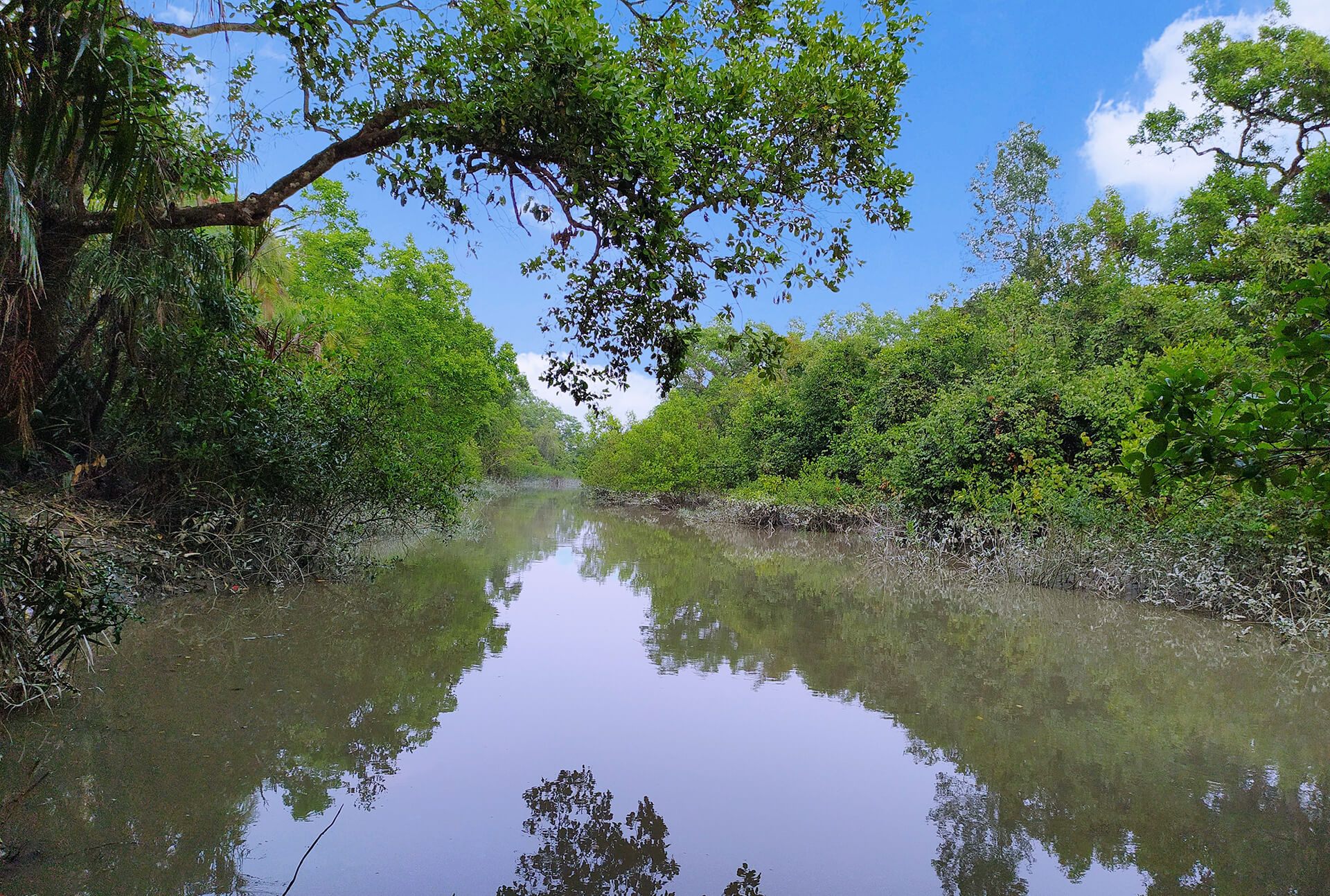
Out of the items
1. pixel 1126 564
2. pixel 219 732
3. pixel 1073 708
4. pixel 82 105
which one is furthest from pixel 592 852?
pixel 1126 564

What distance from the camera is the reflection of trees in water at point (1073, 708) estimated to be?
11.8 ft

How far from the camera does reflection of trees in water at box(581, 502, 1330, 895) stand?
3590mm

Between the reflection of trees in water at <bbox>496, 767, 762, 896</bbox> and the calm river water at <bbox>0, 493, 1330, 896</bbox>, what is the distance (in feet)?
0.05

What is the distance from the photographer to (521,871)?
10.5 feet

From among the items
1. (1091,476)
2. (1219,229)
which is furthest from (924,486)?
(1219,229)

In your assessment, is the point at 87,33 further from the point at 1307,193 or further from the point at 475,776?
the point at 1307,193

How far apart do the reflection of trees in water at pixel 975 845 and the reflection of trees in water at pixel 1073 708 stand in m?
0.01

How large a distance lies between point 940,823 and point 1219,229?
25.6 meters

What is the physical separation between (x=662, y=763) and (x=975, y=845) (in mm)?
1761

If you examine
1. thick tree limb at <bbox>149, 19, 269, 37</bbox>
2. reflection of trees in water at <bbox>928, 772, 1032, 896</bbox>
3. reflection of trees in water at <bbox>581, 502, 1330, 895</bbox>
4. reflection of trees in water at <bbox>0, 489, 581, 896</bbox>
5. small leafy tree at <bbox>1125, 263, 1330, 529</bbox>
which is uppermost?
thick tree limb at <bbox>149, 19, 269, 37</bbox>

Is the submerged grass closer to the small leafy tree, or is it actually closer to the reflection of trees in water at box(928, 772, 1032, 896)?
the reflection of trees in water at box(928, 772, 1032, 896)

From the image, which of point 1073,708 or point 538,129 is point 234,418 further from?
point 1073,708

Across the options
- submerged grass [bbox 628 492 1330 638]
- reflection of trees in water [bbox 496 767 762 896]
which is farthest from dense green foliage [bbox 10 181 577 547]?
submerged grass [bbox 628 492 1330 638]

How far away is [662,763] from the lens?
444 centimetres
